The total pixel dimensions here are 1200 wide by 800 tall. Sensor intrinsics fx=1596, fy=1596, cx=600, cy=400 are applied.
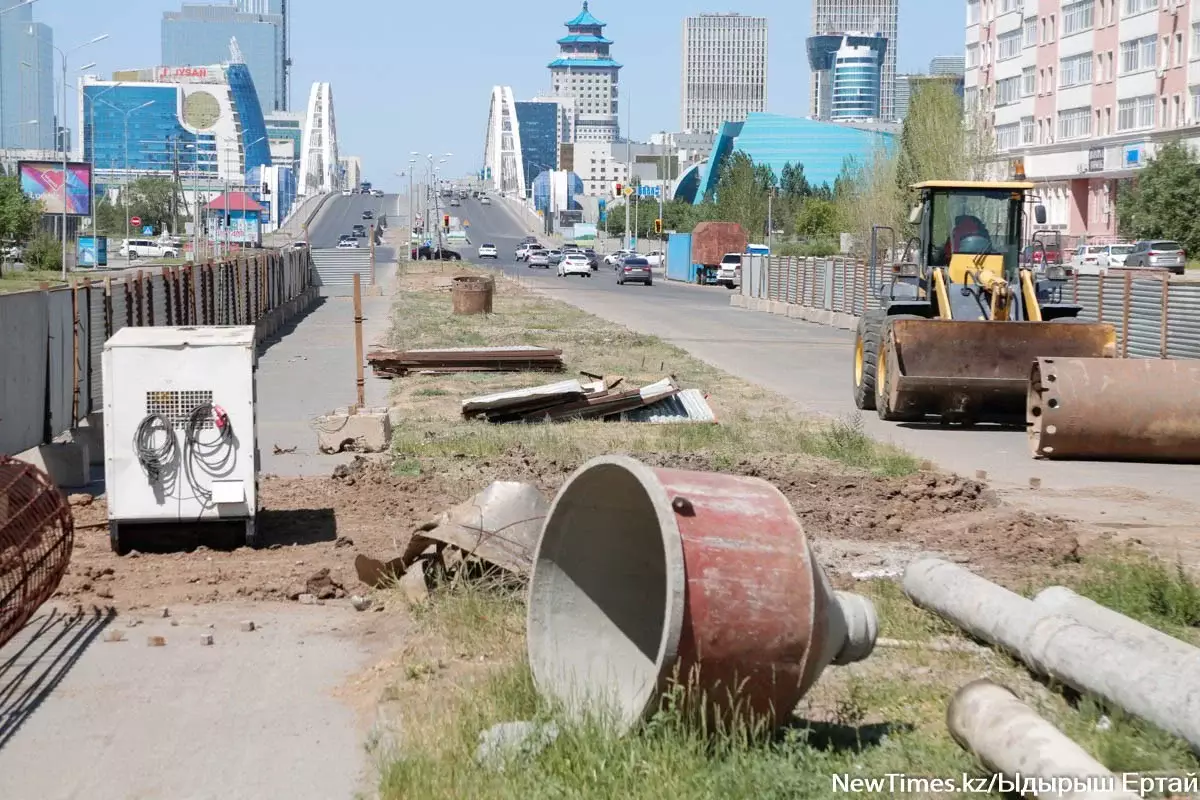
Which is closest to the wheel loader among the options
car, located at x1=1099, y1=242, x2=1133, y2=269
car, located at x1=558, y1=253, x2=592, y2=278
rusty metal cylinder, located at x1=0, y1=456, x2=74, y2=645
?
rusty metal cylinder, located at x1=0, y1=456, x2=74, y2=645

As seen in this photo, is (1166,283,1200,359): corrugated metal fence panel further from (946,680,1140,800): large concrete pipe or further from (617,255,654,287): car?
(617,255,654,287): car

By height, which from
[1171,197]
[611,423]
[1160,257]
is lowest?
[611,423]

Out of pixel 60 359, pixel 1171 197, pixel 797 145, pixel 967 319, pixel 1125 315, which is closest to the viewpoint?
pixel 60 359

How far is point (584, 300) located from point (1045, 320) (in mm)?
38651

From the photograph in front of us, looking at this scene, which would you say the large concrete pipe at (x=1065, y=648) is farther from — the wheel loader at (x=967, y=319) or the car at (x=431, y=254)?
the car at (x=431, y=254)

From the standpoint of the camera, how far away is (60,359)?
1461 cm

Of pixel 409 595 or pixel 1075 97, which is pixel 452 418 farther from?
pixel 1075 97

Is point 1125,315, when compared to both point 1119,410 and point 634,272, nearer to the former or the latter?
point 1119,410

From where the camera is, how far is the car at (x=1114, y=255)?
59219 millimetres

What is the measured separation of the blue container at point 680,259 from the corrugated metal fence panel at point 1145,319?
58677mm

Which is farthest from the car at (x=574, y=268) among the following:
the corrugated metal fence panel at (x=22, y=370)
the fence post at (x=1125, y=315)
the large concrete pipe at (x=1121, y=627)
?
the large concrete pipe at (x=1121, y=627)

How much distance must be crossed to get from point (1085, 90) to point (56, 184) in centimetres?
5029

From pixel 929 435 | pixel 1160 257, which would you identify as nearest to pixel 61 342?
pixel 929 435

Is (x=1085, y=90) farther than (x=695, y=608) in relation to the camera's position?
Yes
